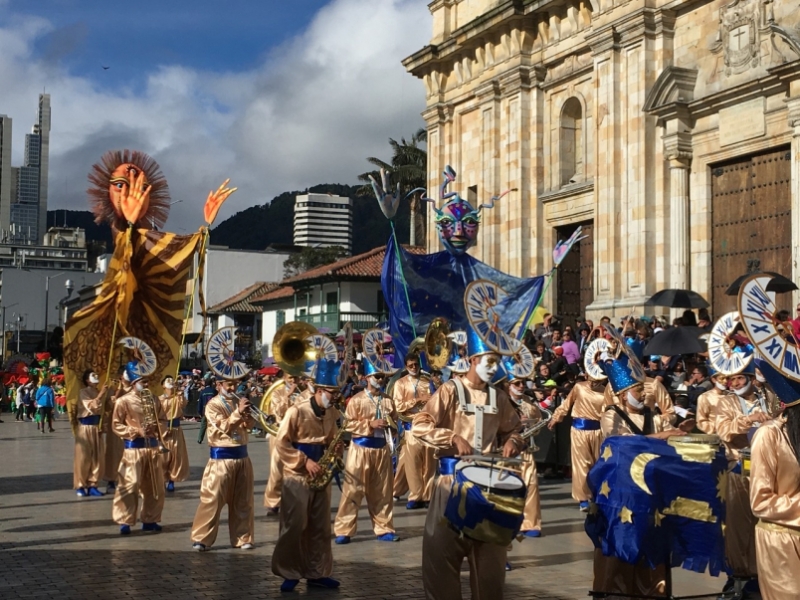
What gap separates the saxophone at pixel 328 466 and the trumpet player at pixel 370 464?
85.5 inches

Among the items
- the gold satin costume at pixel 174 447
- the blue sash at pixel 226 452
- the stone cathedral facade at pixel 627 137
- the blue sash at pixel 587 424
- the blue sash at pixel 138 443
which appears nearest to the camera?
the blue sash at pixel 226 452

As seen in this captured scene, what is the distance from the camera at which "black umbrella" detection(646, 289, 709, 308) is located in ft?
62.4

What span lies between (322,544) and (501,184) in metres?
20.9

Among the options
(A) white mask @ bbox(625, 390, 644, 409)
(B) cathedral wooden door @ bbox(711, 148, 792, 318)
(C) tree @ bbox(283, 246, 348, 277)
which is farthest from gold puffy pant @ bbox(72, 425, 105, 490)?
(C) tree @ bbox(283, 246, 348, 277)

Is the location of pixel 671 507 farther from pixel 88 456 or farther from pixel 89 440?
pixel 89 440

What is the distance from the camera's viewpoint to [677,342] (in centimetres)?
1622

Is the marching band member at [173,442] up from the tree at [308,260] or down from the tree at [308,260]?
down

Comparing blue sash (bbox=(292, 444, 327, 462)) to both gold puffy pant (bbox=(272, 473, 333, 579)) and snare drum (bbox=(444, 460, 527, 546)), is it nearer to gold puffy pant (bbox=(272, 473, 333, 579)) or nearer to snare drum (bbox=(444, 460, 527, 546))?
gold puffy pant (bbox=(272, 473, 333, 579))

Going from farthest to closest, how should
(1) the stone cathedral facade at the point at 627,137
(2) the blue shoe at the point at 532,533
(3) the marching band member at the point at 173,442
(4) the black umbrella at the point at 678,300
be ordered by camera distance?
(1) the stone cathedral facade at the point at 627,137, (4) the black umbrella at the point at 678,300, (3) the marching band member at the point at 173,442, (2) the blue shoe at the point at 532,533

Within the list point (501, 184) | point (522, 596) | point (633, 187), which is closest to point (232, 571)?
point (522, 596)

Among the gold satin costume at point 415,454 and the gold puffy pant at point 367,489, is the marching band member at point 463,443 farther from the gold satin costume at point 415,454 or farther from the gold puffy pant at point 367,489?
the gold satin costume at point 415,454

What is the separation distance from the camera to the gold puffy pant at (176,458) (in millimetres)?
16484

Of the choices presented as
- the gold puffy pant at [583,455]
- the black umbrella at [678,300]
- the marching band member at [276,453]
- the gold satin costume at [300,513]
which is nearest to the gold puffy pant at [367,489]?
the marching band member at [276,453]

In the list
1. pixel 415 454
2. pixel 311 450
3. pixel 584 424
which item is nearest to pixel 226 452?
pixel 311 450
